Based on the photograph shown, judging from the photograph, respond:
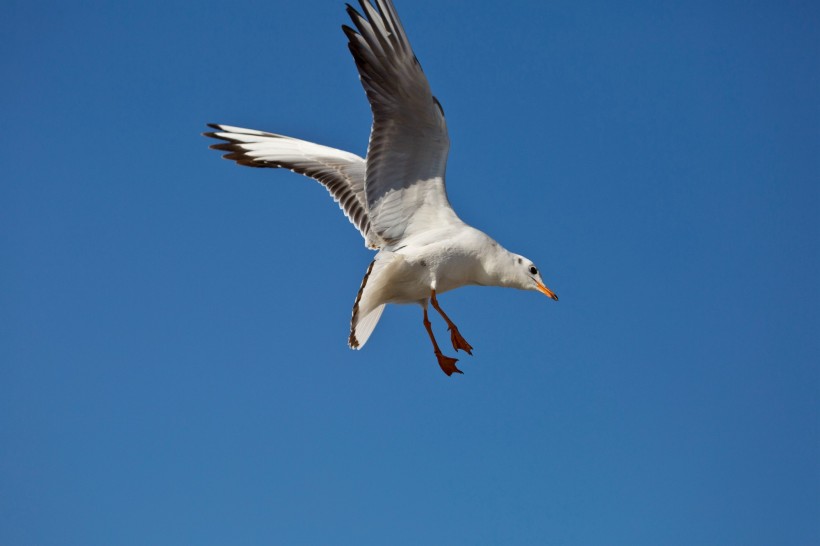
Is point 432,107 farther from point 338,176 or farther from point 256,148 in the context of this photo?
point 256,148

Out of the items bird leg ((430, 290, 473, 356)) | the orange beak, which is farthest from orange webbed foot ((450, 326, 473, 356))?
the orange beak

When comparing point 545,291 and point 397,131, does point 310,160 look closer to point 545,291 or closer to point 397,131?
point 397,131

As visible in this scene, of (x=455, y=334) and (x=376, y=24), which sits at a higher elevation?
(x=376, y=24)

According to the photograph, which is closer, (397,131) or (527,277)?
(397,131)

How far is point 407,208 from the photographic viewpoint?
26.6 feet

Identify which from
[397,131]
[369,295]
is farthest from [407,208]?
[369,295]

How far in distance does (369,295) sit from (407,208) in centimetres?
82

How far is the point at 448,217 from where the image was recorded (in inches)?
316

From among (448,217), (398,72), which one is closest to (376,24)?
(398,72)

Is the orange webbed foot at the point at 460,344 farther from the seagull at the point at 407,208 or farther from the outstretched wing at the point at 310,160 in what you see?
the outstretched wing at the point at 310,160

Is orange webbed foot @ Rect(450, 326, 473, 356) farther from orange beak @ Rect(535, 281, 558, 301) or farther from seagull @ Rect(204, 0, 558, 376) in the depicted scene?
orange beak @ Rect(535, 281, 558, 301)

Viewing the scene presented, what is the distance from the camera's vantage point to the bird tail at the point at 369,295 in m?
7.73

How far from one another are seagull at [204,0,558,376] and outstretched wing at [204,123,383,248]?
52 cm

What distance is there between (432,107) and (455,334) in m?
1.85
